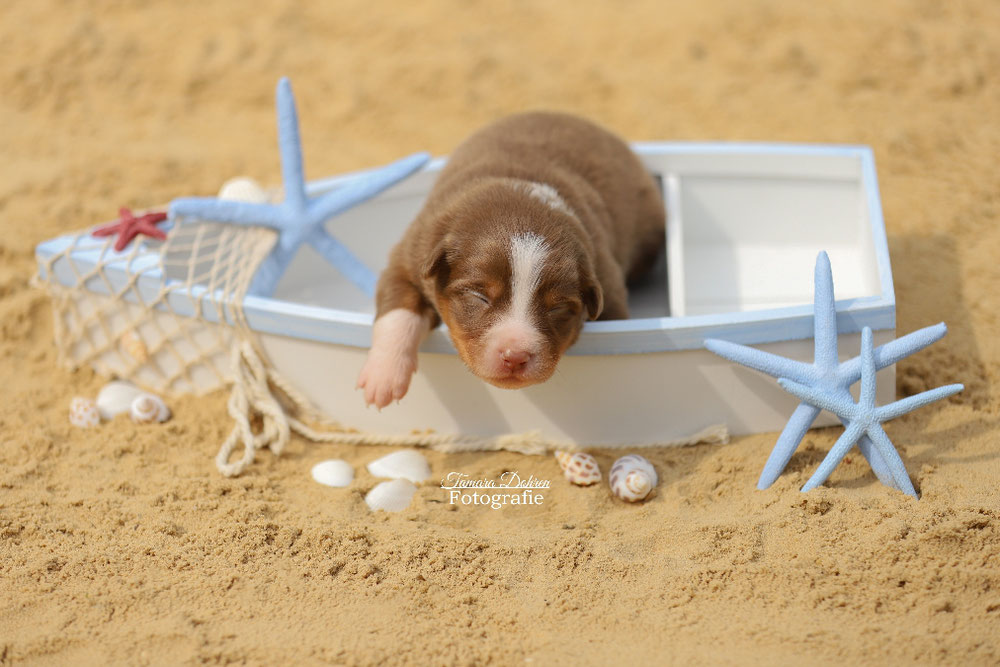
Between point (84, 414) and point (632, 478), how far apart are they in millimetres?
2593

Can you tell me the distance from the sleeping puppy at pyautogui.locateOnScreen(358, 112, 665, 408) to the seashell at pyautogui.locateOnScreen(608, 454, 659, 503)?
590mm

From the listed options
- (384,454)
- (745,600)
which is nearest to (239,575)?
(384,454)

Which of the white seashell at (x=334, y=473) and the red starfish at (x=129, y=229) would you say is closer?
the white seashell at (x=334, y=473)

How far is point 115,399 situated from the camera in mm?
4773

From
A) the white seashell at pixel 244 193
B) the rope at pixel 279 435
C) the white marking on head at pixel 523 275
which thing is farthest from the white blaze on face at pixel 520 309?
the white seashell at pixel 244 193

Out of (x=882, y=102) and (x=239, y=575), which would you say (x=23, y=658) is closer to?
(x=239, y=575)

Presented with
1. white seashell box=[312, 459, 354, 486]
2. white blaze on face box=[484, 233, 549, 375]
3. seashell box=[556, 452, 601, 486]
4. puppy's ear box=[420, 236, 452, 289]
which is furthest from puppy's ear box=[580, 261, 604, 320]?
white seashell box=[312, 459, 354, 486]

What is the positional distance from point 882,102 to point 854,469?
15.5ft

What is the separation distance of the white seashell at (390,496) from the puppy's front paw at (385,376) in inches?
13.5

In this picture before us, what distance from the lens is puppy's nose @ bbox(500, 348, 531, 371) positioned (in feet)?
11.7

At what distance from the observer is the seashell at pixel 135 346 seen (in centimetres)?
484

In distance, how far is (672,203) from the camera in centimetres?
539

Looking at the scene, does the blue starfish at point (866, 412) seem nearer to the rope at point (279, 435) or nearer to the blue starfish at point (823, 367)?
the blue starfish at point (823, 367)

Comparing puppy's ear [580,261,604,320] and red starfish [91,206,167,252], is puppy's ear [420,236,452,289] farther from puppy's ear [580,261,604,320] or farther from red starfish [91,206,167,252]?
red starfish [91,206,167,252]
